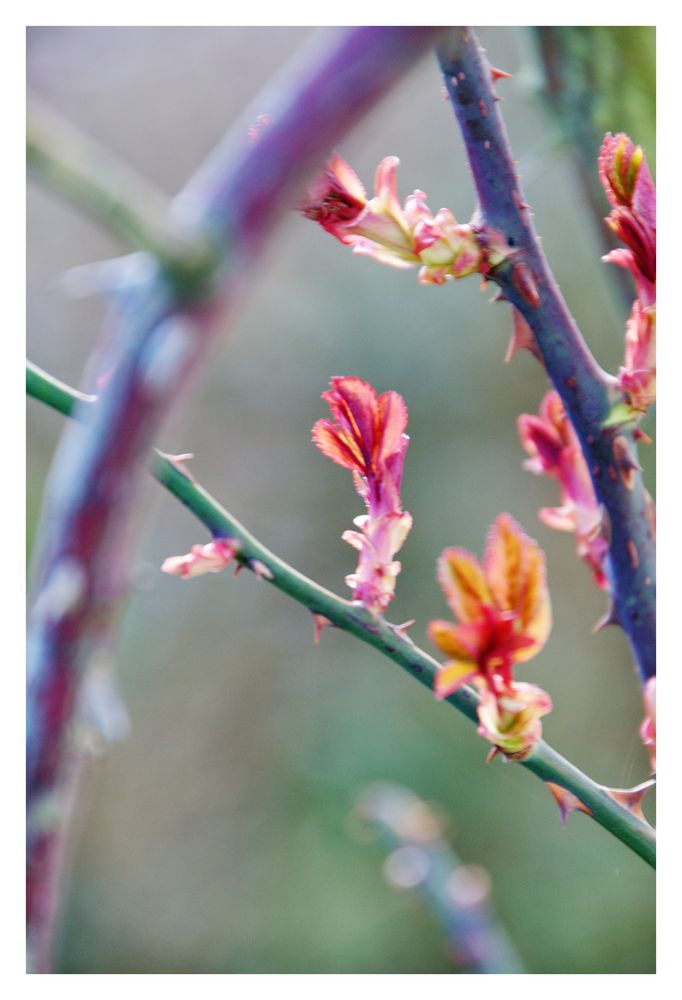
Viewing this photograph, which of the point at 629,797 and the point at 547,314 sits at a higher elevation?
the point at 547,314

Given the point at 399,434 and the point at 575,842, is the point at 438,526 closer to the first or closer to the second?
the point at 575,842

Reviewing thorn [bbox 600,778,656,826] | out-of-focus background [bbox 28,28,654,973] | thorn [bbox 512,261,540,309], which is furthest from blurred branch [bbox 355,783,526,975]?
thorn [bbox 512,261,540,309]

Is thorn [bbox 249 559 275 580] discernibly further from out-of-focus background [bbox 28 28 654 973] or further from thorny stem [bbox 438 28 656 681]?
out-of-focus background [bbox 28 28 654 973]

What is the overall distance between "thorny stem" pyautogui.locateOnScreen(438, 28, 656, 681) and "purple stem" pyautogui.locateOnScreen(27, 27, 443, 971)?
3 cm

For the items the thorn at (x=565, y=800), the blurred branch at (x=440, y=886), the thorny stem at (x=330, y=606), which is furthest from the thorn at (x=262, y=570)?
the blurred branch at (x=440, y=886)

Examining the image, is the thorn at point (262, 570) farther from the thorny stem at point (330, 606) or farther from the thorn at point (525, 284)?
the thorn at point (525, 284)

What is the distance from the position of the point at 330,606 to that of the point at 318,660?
2.77 ft

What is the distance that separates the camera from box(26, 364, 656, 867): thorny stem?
0.95ft

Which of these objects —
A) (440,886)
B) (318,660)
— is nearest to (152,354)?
(440,886)

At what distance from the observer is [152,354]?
0.77ft

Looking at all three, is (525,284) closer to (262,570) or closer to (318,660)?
(262,570)

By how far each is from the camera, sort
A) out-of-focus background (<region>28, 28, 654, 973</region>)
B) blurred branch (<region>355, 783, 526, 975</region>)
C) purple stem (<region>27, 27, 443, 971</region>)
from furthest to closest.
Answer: out-of-focus background (<region>28, 28, 654, 973</region>) < blurred branch (<region>355, 783, 526, 975</region>) < purple stem (<region>27, 27, 443, 971</region>)

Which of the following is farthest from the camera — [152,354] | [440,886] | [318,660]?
[318,660]
